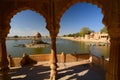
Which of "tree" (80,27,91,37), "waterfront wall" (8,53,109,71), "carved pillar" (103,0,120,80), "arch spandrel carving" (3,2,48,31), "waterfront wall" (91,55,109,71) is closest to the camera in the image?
"carved pillar" (103,0,120,80)

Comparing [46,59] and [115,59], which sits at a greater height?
[115,59]

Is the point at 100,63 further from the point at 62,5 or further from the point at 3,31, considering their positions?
the point at 3,31

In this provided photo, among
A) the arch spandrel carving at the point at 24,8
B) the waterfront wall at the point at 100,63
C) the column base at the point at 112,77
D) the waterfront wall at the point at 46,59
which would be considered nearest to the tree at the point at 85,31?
the waterfront wall at the point at 46,59

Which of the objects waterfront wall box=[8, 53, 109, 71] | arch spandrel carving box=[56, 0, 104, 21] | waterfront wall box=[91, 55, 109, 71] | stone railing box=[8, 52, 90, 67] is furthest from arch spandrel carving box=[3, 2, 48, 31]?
stone railing box=[8, 52, 90, 67]

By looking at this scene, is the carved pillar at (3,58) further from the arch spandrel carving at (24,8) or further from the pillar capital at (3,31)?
the arch spandrel carving at (24,8)

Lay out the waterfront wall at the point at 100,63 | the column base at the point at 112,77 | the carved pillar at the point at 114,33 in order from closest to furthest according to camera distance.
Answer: the carved pillar at the point at 114,33 → the column base at the point at 112,77 → the waterfront wall at the point at 100,63

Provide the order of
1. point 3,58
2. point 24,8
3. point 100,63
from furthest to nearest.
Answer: point 100,63, point 24,8, point 3,58

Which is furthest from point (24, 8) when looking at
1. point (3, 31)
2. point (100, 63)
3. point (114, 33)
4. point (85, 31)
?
point (85, 31)

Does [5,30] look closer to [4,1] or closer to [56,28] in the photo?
[4,1]

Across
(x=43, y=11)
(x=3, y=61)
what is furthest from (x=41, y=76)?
(x=43, y=11)

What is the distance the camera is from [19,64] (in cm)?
1278

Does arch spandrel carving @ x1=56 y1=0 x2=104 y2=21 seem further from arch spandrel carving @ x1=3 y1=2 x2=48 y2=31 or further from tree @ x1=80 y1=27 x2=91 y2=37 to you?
tree @ x1=80 y1=27 x2=91 y2=37

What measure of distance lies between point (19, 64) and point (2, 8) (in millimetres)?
6153

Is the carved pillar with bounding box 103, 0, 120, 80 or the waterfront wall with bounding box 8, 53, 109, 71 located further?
the waterfront wall with bounding box 8, 53, 109, 71
